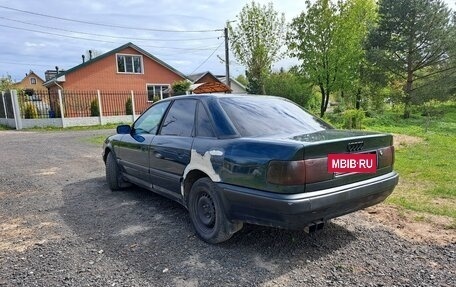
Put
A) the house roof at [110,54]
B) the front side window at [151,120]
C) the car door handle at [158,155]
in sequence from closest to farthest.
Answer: the car door handle at [158,155] < the front side window at [151,120] < the house roof at [110,54]

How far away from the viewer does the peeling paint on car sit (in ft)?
10.2

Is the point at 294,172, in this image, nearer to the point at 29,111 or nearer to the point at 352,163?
the point at 352,163

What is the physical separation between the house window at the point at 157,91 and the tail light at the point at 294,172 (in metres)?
24.1

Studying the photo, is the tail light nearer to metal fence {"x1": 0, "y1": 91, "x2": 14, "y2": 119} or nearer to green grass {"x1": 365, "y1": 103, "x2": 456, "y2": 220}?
green grass {"x1": 365, "y1": 103, "x2": 456, "y2": 220}

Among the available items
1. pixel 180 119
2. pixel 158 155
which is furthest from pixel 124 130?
pixel 180 119

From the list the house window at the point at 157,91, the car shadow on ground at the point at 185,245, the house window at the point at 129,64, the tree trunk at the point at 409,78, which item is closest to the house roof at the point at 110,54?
the house window at the point at 129,64

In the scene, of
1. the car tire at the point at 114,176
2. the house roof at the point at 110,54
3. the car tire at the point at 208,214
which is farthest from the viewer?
the house roof at the point at 110,54

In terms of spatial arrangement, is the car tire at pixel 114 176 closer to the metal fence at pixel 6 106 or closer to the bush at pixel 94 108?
the bush at pixel 94 108

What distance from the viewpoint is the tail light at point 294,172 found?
8.52 ft

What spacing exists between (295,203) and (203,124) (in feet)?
4.63

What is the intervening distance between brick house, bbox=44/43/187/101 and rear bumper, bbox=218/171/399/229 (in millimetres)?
23788

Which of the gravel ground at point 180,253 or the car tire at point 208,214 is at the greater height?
the car tire at point 208,214

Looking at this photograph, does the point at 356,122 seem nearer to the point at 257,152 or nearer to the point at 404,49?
the point at 257,152

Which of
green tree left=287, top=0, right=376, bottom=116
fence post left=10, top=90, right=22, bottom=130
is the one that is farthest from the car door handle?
green tree left=287, top=0, right=376, bottom=116
